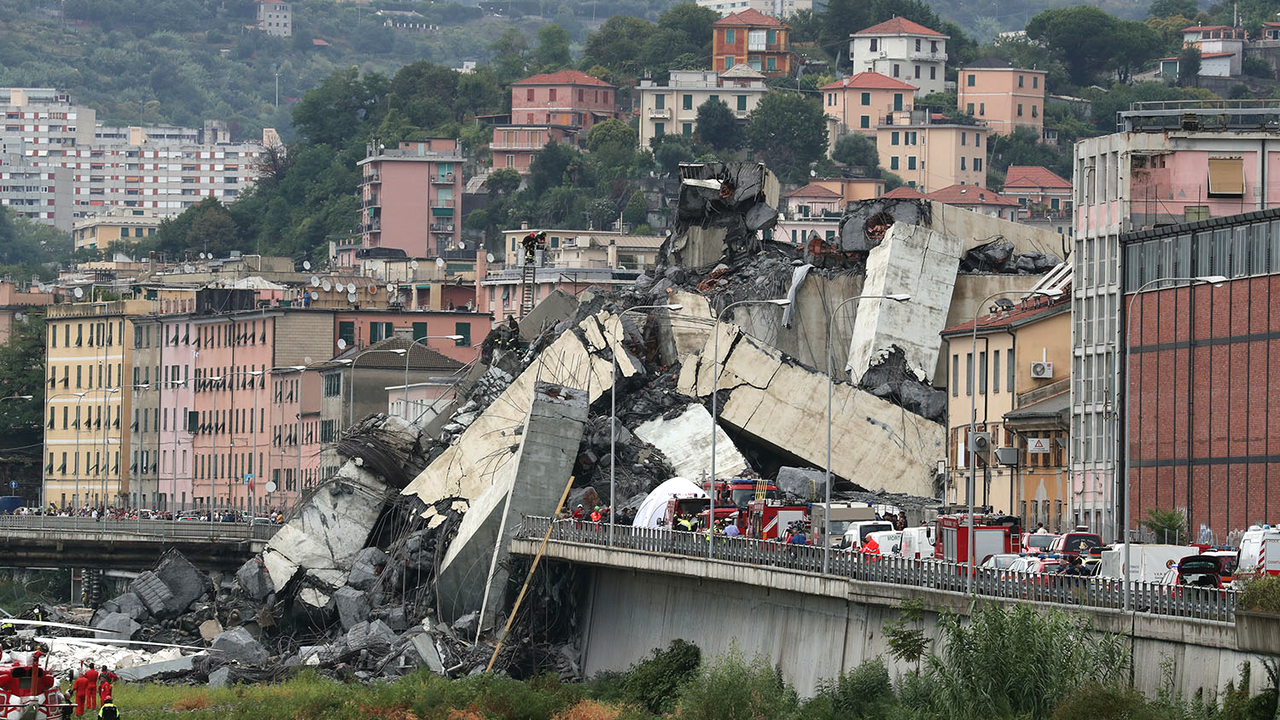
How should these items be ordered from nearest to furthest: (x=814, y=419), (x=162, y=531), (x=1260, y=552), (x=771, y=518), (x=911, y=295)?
(x=1260, y=552), (x=771, y=518), (x=814, y=419), (x=911, y=295), (x=162, y=531)

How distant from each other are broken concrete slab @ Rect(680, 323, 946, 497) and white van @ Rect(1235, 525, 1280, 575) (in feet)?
133

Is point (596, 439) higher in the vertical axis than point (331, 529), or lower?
higher

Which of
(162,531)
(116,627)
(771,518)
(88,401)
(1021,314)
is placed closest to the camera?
(771,518)

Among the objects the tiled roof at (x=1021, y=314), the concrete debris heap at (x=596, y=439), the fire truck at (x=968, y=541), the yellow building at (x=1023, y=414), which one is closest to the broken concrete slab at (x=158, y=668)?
the concrete debris heap at (x=596, y=439)

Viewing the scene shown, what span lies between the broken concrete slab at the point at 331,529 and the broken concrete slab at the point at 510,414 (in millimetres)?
936

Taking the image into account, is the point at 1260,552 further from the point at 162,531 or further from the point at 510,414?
the point at 162,531

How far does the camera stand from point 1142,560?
186ft

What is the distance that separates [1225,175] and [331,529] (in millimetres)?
35288

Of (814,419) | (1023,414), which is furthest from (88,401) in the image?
(1023,414)

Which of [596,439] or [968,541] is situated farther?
[596,439]

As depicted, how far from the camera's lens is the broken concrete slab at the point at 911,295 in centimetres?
10019

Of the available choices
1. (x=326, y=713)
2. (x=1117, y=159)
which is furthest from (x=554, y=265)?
(x=326, y=713)

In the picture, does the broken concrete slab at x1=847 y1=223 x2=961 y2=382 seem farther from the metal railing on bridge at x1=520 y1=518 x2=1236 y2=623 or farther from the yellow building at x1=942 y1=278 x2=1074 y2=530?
the metal railing on bridge at x1=520 y1=518 x2=1236 y2=623

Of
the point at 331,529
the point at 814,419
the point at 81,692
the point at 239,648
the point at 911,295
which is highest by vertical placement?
the point at 911,295
